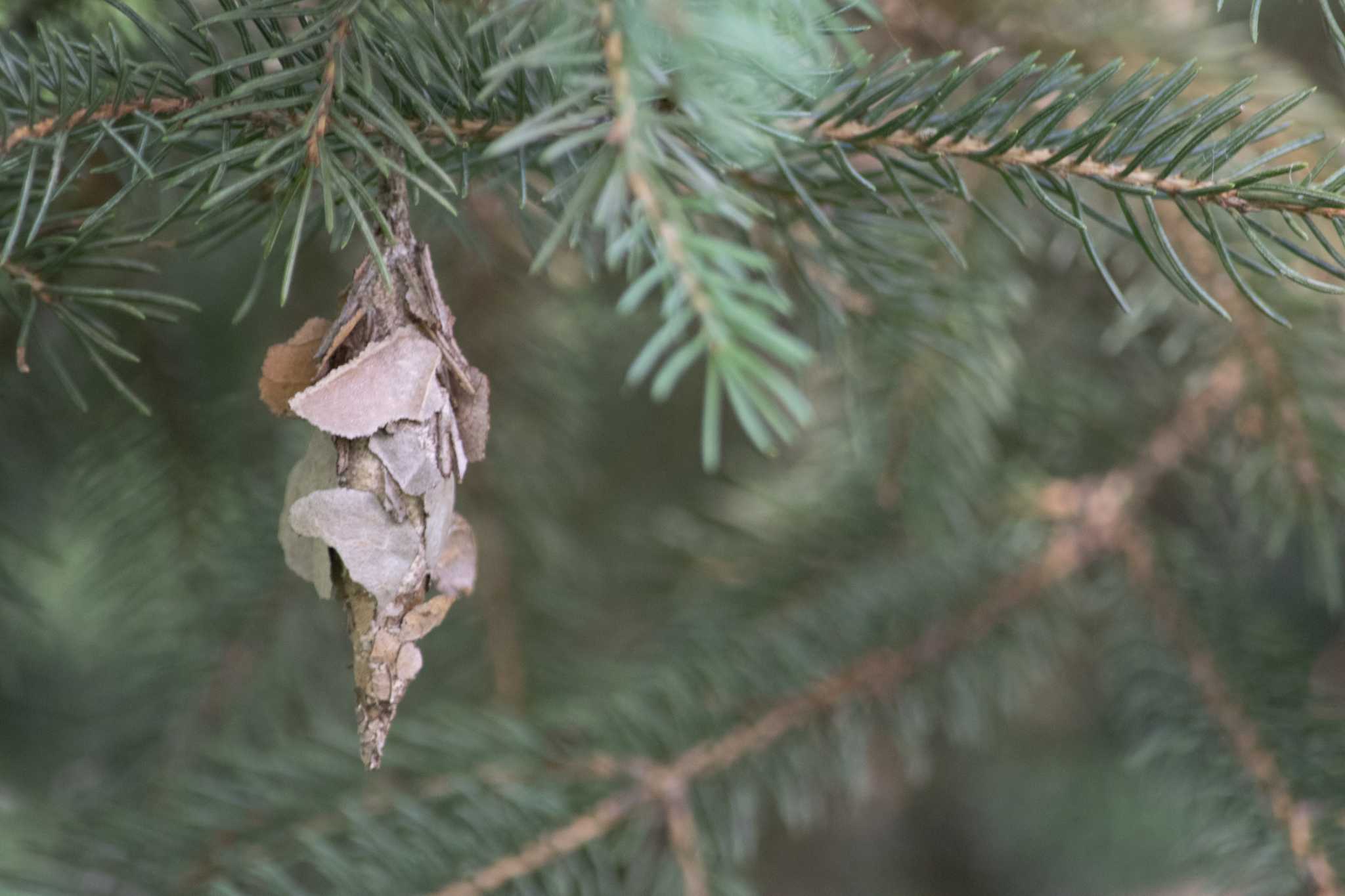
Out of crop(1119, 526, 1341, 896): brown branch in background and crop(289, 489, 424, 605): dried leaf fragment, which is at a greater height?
crop(289, 489, 424, 605): dried leaf fragment

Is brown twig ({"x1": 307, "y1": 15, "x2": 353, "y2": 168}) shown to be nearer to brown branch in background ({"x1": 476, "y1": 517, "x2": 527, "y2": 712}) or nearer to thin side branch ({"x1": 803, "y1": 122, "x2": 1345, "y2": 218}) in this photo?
thin side branch ({"x1": 803, "y1": 122, "x2": 1345, "y2": 218})

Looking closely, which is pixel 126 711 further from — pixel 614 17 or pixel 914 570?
pixel 614 17

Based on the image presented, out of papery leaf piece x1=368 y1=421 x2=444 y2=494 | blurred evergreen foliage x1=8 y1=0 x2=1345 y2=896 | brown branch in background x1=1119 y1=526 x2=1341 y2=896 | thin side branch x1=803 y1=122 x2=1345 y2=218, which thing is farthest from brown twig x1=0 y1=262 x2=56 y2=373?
brown branch in background x1=1119 y1=526 x2=1341 y2=896

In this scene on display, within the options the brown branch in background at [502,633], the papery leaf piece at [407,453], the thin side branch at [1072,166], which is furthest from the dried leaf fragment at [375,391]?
the brown branch in background at [502,633]

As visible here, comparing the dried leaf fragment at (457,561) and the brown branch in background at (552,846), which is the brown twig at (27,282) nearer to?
the dried leaf fragment at (457,561)

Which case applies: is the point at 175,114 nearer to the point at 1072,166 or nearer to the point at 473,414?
the point at 473,414
